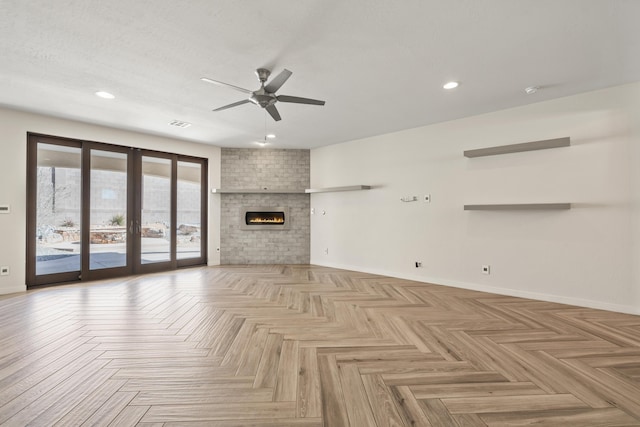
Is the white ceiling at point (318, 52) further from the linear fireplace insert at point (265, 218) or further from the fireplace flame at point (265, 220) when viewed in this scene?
the fireplace flame at point (265, 220)

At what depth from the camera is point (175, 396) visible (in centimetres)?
185

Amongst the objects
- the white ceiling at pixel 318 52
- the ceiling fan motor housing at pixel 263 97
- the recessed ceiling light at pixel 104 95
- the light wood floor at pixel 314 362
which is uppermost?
the recessed ceiling light at pixel 104 95

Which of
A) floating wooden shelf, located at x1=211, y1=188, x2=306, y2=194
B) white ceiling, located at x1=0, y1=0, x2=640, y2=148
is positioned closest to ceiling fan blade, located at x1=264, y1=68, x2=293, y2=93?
white ceiling, located at x1=0, y1=0, x2=640, y2=148

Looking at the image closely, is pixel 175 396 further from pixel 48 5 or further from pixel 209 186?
pixel 209 186

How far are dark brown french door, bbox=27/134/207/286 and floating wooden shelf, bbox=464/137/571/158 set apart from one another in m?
5.74

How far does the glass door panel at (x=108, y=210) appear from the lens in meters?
5.26

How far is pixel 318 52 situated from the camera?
9.20ft

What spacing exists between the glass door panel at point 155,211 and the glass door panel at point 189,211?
243 millimetres

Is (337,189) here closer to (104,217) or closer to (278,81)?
(278,81)

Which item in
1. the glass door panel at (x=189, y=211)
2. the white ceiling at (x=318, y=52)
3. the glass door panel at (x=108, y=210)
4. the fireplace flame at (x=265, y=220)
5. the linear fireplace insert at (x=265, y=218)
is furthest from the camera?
the fireplace flame at (x=265, y=220)

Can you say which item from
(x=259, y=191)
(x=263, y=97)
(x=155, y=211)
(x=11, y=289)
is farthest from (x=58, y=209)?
(x=263, y=97)

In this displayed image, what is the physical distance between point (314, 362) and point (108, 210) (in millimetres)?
5215

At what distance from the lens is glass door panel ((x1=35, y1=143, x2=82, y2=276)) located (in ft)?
15.5

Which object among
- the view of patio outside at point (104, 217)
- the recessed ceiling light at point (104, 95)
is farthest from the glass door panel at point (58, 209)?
the recessed ceiling light at point (104, 95)
